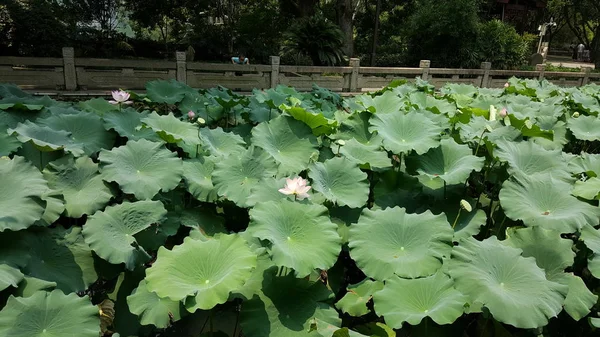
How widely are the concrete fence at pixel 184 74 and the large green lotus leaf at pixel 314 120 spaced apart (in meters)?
9.03

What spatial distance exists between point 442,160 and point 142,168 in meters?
1.57

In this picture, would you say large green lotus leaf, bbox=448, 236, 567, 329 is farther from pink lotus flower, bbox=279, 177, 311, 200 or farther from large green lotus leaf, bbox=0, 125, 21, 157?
large green lotus leaf, bbox=0, 125, 21, 157

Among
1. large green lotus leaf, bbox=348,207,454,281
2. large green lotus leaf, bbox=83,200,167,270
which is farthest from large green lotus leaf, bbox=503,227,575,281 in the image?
large green lotus leaf, bbox=83,200,167,270

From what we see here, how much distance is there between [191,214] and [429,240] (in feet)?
3.61

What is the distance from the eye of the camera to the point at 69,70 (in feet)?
32.7

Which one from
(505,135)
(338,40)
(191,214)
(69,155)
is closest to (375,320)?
(191,214)

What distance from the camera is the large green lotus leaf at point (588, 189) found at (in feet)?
6.62

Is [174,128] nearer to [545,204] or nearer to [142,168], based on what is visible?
[142,168]

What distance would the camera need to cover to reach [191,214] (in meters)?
2.04

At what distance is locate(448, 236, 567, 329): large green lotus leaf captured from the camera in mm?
1351

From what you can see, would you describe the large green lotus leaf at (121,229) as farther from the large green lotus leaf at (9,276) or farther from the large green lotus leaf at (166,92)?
the large green lotus leaf at (166,92)

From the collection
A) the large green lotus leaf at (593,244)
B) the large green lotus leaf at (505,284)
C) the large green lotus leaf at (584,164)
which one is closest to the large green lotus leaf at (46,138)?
the large green lotus leaf at (505,284)

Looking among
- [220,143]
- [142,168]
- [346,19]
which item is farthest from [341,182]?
[346,19]

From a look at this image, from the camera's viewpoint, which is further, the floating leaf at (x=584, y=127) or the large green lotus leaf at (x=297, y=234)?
the floating leaf at (x=584, y=127)
